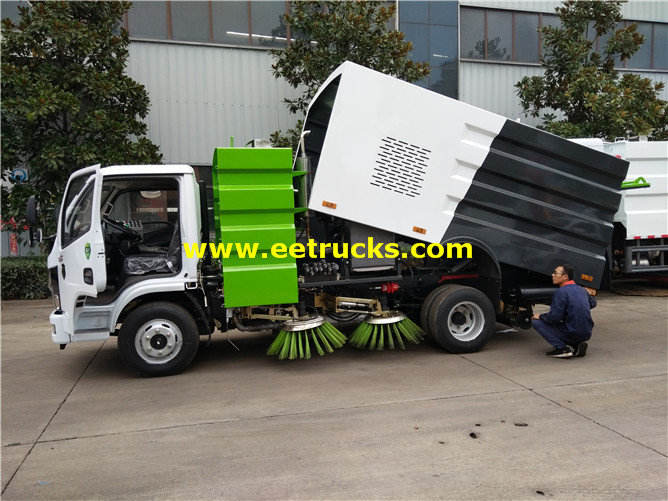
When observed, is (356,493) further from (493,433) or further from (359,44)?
(359,44)

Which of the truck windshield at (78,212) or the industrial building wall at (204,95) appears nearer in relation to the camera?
the truck windshield at (78,212)

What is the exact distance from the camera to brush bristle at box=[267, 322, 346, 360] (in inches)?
219

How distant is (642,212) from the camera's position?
8.84 metres

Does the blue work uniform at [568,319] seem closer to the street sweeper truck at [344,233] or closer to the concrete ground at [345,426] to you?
the concrete ground at [345,426]

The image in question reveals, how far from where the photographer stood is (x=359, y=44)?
35.9 ft

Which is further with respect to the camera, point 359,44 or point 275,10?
point 275,10

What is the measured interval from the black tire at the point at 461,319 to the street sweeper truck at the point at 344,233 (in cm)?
2

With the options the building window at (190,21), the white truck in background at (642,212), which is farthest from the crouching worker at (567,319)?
the building window at (190,21)

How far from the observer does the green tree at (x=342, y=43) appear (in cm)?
1087

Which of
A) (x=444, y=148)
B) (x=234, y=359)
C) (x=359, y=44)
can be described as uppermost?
(x=359, y=44)

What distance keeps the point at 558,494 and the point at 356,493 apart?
3.89ft

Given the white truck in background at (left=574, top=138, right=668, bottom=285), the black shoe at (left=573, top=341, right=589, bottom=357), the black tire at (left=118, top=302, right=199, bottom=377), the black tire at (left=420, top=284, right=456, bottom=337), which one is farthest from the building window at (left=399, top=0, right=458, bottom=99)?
the black tire at (left=118, top=302, right=199, bottom=377)

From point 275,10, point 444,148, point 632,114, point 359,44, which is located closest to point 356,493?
point 444,148

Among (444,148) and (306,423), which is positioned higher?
(444,148)
